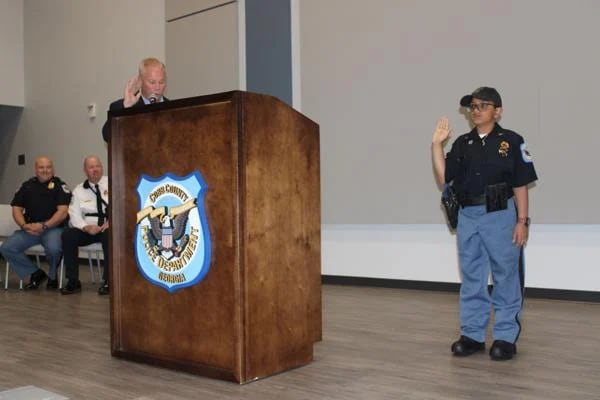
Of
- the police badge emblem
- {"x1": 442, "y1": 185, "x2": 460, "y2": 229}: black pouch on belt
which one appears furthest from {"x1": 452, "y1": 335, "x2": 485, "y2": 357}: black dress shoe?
the police badge emblem

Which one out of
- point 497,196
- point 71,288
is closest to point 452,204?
point 497,196

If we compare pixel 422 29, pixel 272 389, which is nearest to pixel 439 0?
pixel 422 29

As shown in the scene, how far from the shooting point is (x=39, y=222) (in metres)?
5.98

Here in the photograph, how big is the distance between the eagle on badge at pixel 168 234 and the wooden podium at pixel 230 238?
0.13m

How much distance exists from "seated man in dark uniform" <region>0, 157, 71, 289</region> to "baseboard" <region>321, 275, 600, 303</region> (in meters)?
2.45

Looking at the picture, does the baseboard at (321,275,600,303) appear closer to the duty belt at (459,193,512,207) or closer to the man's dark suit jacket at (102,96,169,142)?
the duty belt at (459,193,512,207)

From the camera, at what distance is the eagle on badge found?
2529 millimetres

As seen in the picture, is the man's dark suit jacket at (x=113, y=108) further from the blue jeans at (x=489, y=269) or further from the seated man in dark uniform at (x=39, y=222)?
the seated man in dark uniform at (x=39, y=222)

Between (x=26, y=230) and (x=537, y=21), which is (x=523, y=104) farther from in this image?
(x=26, y=230)

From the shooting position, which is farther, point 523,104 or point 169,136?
point 523,104

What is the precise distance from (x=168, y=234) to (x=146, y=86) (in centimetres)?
77

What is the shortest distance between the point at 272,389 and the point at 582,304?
2.87m

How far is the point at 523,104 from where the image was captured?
15.3 feet

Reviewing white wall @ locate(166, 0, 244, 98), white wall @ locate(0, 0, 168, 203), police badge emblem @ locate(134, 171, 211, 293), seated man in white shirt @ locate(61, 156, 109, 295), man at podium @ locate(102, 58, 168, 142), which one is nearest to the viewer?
police badge emblem @ locate(134, 171, 211, 293)
